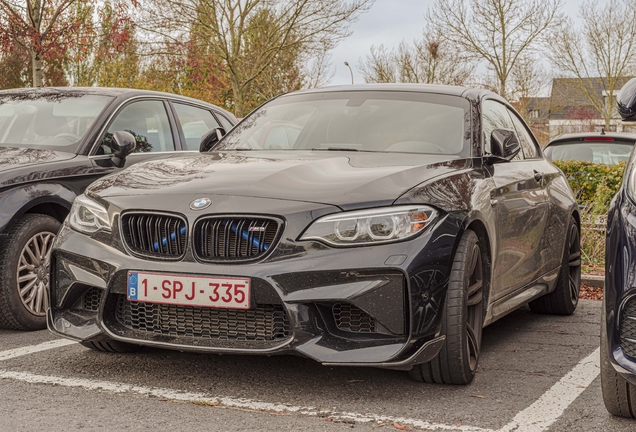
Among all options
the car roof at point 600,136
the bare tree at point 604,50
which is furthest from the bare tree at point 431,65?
the car roof at point 600,136

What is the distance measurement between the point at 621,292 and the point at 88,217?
2461 millimetres

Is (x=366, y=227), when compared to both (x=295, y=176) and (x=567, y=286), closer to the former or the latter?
(x=295, y=176)

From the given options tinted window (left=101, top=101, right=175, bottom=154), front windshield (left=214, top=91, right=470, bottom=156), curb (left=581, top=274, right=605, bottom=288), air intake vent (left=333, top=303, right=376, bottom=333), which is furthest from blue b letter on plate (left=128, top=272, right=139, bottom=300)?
curb (left=581, top=274, right=605, bottom=288)

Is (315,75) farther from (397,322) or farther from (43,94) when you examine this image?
(397,322)

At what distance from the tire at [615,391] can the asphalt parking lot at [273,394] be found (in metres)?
0.06

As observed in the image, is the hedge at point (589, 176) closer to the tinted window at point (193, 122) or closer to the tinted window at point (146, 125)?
the tinted window at point (193, 122)

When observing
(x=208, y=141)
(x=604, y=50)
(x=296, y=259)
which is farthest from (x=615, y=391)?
(x=604, y=50)

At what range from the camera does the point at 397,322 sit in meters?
3.71

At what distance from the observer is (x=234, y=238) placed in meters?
3.81

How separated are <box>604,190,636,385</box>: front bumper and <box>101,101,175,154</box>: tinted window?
410 centimetres

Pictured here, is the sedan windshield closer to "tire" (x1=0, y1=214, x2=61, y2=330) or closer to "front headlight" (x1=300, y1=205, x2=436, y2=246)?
"tire" (x1=0, y1=214, x2=61, y2=330)

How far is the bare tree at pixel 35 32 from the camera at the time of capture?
36.2 feet

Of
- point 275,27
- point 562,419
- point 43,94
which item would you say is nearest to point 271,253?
point 562,419

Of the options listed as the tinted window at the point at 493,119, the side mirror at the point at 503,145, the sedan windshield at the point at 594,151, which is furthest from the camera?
the sedan windshield at the point at 594,151
